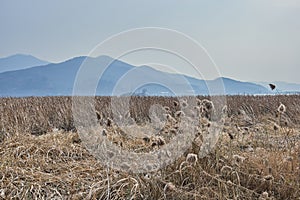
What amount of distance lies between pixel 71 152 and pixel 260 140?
2.14 meters

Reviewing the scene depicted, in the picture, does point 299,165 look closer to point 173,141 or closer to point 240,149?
point 240,149

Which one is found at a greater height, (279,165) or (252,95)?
(252,95)

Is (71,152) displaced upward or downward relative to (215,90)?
downward

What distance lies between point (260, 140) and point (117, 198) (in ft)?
7.00

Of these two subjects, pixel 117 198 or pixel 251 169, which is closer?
pixel 117 198

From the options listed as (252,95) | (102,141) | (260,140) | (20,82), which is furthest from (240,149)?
(20,82)

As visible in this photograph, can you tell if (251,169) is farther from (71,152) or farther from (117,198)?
(71,152)

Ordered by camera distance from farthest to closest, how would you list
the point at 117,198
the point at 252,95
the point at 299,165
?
the point at 252,95
the point at 299,165
the point at 117,198

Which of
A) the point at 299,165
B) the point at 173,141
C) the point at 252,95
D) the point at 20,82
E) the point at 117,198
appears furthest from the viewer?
the point at 20,82

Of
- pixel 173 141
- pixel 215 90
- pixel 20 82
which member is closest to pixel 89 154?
pixel 173 141

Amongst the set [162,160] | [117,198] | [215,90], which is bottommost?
[117,198]

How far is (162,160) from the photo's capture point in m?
3.18

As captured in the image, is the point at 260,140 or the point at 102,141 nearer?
the point at 102,141

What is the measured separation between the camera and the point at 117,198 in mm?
2852
